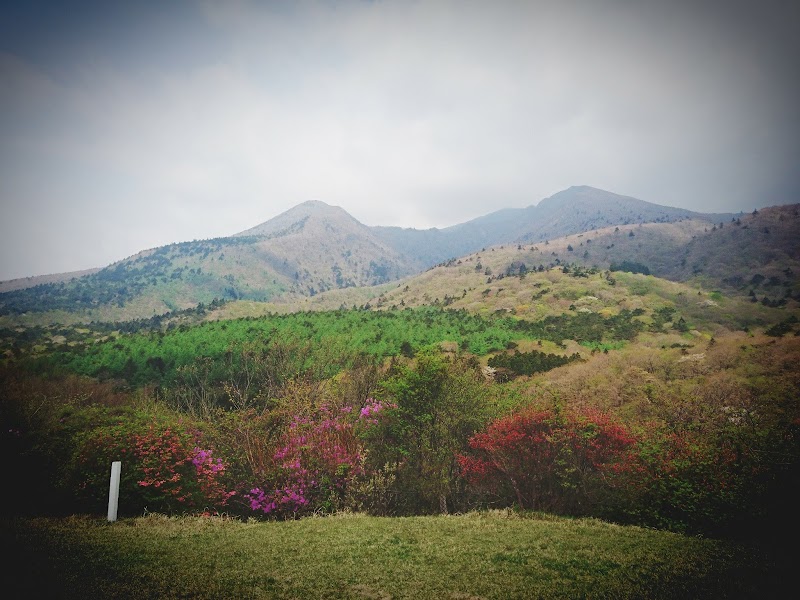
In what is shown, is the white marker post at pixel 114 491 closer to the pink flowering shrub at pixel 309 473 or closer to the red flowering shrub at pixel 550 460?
the pink flowering shrub at pixel 309 473

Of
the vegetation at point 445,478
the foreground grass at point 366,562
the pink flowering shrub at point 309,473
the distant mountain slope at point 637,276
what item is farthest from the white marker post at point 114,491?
the distant mountain slope at point 637,276

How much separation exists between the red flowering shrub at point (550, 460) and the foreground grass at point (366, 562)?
173 cm

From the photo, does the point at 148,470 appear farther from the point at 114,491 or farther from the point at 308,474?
the point at 308,474

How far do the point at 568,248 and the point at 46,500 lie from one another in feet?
464

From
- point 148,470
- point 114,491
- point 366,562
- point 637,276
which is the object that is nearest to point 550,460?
point 366,562

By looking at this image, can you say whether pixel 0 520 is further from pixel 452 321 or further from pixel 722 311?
pixel 722 311

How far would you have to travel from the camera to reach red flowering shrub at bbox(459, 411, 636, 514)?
1189 cm

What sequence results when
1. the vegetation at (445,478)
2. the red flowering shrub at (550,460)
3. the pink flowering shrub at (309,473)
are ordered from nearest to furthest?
the vegetation at (445,478)
the red flowering shrub at (550,460)
the pink flowering shrub at (309,473)

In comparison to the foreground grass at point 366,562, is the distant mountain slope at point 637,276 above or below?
above

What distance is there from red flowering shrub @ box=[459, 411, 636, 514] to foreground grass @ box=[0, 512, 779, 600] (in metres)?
1.73

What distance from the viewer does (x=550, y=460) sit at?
12.5 meters

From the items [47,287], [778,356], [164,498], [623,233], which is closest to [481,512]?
[164,498]

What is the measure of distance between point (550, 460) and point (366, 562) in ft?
23.7

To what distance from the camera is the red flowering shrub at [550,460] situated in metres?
11.9
